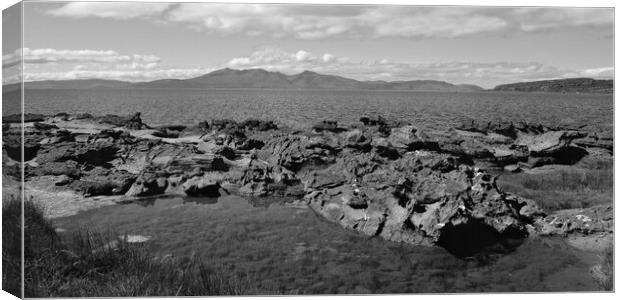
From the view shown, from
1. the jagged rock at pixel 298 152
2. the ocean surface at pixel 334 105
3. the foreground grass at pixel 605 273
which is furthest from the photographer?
the jagged rock at pixel 298 152

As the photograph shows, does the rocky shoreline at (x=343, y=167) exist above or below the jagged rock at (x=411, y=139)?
below

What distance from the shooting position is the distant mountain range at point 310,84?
12.3m

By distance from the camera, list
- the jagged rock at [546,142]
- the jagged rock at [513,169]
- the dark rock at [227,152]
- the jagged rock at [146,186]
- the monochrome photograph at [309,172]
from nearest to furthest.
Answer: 1. the monochrome photograph at [309,172]
2. the jagged rock at [146,186]
3. the jagged rock at [513,169]
4. the dark rock at [227,152]
5. the jagged rock at [546,142]

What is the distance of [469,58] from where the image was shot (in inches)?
494

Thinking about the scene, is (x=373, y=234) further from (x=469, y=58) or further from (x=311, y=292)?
(x=469, y=58)

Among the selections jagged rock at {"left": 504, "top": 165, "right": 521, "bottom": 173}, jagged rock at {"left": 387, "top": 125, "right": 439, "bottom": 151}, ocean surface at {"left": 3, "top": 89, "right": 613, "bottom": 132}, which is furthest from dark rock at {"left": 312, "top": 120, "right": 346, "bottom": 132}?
jagged rock at {"left": 504, "top": 165, "right": 521, "bottom": 173}

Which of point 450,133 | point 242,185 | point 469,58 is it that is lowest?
point 242,185

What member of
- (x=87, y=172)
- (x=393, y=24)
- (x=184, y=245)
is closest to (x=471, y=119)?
(x=393, y=24)

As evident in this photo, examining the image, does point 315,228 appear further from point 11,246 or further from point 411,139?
point 11,246

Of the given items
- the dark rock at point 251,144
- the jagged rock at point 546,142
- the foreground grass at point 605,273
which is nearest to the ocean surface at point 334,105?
the jagged rock at point 546,142

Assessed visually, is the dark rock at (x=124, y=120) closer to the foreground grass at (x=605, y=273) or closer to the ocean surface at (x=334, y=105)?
the ocean surface at (x=334, y=105)

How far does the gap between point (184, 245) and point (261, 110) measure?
4.39m

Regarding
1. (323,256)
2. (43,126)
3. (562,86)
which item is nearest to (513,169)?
(562,86)

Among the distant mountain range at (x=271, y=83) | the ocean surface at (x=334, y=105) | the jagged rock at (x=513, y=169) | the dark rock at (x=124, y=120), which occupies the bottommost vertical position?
the jagged rock at (x=513, y=169)
